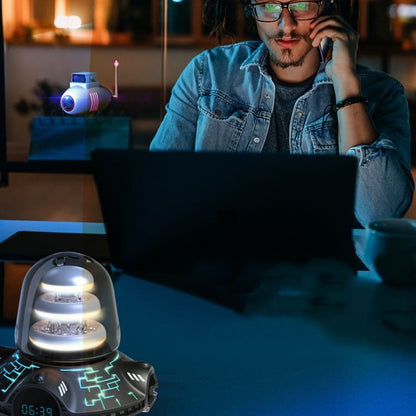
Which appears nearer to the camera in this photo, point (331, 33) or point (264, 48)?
point (331, 33)

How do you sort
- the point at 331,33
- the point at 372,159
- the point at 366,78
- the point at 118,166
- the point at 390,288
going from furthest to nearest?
the point at 366,78 → the point at 331,33 → the point at 372,159 → the point at 390,288 → the point at 118,166

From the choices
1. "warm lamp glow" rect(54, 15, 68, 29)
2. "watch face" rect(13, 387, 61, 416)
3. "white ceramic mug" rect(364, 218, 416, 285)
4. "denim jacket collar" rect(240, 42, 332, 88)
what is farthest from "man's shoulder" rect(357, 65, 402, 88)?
"warm lamp glow" rect(54, 15, 68, 29)

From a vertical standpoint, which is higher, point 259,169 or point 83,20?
point 83,20

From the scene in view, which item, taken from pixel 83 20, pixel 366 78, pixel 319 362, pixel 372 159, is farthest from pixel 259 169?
pixel 83 20

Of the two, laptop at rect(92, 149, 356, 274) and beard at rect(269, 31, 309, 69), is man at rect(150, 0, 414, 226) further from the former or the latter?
laptop at rect(92, 149, 356, 274)

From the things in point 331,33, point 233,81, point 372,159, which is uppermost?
point 331,33

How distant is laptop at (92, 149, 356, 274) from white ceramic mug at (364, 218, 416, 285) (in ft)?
0.42

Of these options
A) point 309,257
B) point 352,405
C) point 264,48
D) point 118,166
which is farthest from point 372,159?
point 352,405

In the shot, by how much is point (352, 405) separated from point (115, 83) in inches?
88.8

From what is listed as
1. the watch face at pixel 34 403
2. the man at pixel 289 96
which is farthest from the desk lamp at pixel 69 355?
the man at pixel 289 96

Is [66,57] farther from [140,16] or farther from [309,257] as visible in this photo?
[309,257]

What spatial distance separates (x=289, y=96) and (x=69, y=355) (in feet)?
4.43

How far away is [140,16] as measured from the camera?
10.4 ft

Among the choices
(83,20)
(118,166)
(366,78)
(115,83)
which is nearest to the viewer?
(118,166)
